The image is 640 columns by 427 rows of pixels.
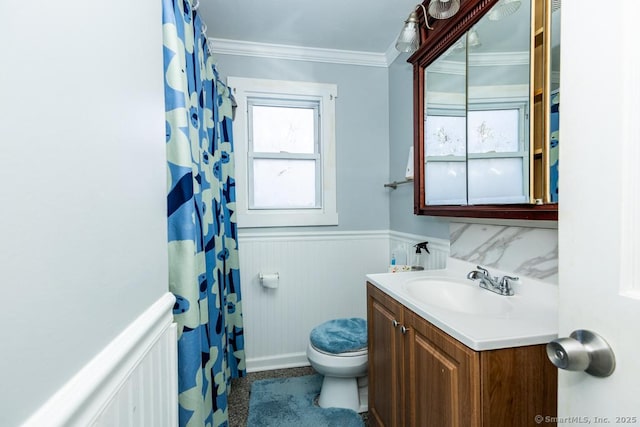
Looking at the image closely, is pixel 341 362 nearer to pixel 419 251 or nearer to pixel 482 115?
pixel 419 251

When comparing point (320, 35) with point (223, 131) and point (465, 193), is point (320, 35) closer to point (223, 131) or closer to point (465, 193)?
point (223, 131)

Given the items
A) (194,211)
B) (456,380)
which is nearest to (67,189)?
(194,211)

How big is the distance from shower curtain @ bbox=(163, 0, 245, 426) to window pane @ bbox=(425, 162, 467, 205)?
1.13 meters

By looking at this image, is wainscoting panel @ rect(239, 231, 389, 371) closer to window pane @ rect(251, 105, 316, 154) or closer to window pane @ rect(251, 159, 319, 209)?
window pane @ rect(251, 159, 319, 209)

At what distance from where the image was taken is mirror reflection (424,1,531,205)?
1.07m

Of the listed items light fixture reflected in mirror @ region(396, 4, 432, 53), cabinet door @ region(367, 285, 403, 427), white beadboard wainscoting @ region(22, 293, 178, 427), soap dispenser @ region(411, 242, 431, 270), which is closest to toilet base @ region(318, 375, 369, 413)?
cabinet door @ region(367, 285, 403, 427)

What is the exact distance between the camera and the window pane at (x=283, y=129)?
2262 mm

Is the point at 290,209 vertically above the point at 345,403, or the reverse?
the point at 290,209

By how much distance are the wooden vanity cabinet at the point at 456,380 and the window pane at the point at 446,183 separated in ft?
1.93

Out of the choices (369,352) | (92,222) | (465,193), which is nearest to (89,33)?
(92,222)

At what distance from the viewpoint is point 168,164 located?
3.40 ft

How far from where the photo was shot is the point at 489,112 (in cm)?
123

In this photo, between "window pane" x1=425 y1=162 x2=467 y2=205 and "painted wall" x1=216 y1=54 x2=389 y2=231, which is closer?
"window pane" x1=425 y1=162 x2=467 y2=205

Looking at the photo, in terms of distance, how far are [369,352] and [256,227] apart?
1.14 meters
